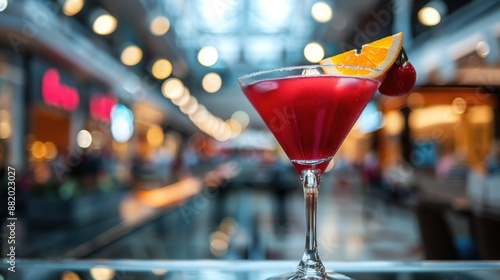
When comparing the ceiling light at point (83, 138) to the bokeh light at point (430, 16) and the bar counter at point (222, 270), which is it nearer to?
the bokeh light at point (430, 16)

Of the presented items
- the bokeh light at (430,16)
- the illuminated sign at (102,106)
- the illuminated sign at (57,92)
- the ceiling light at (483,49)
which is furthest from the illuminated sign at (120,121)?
the bokeh light at (430,16)

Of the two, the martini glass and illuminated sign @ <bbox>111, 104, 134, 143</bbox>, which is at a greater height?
illuminated sign @ <bbox>111, 104, 134, 143</bbox>

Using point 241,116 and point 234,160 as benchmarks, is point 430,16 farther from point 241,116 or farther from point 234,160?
point 241,116

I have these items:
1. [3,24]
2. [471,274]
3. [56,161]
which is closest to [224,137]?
[56,161]

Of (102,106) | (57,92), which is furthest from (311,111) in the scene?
(102,106)

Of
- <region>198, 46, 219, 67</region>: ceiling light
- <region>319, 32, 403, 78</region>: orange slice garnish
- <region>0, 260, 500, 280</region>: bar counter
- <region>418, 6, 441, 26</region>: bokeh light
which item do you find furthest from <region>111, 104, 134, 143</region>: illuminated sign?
<region>319, 32, 403, 78</region>: orange slice garnish

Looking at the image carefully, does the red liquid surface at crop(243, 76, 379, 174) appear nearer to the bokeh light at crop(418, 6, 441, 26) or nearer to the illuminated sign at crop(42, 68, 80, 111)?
the bokeh light at crop(418, 6, 441, 26)
